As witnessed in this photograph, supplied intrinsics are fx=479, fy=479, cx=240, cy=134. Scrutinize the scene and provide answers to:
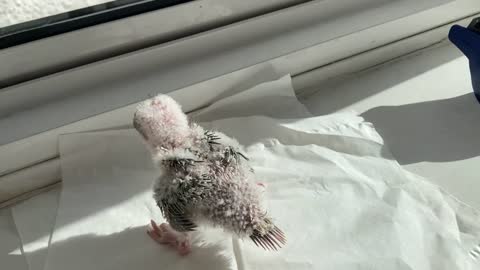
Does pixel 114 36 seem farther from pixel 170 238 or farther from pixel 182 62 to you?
pixel 170 238

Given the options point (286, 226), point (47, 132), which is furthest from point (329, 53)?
point (47, 132)

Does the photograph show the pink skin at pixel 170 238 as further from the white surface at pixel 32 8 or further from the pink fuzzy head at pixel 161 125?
the white surface at pixel 32 8

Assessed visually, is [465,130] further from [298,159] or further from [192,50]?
[192,50]

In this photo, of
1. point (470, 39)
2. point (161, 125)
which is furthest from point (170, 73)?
point (470, 39)

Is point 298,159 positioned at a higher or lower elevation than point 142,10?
lower

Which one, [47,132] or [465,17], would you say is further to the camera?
[465,17]
